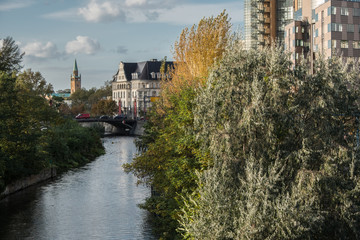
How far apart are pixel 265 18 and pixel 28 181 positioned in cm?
9062

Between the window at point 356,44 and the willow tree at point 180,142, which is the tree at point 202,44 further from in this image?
the window at point 356,44

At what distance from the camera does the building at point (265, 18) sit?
132500 mm

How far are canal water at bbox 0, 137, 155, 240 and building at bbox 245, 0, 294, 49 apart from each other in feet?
255

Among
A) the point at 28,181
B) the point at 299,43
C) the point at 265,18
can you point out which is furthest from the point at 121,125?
the point at 28,181

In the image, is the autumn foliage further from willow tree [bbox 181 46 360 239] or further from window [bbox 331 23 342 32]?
window [bbox 331 23 342 32]

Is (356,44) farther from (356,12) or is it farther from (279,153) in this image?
(279,153)

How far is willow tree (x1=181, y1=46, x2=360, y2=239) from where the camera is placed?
2058 centimetres

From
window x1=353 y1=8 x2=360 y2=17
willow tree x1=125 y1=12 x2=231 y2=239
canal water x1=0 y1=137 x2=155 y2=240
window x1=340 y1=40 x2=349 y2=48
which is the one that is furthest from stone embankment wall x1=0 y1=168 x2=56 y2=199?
window x1=353 y1=8 x2=360 y2=17

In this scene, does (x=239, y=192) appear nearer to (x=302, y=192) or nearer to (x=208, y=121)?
(x=302, y=192)

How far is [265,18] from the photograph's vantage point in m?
133

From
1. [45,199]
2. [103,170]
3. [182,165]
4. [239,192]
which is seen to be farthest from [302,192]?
[103,170]

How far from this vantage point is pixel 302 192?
2091 centimetres

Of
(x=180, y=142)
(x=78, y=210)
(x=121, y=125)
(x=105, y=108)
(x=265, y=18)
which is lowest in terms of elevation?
(x=78, y=210)

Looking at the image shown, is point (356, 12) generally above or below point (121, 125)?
above
